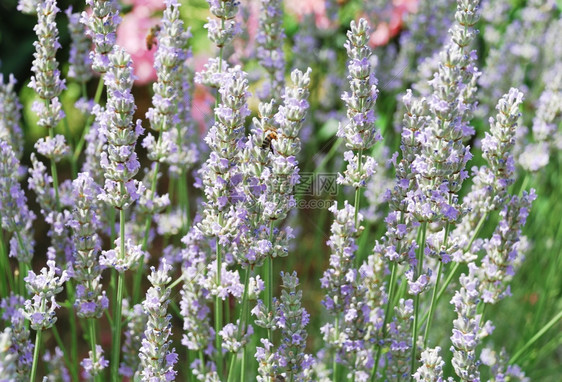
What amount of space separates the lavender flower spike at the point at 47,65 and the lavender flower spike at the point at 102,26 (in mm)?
83

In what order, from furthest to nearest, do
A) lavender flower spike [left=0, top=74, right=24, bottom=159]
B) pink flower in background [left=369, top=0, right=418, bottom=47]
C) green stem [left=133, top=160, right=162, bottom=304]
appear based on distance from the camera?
1. pink flower in background [left=369, top=0, right=418, bottom=47]
2. lavender flower spike [left=0, top=74, right=24, bottom=159]
3. green stem [left=133, top=160, right=162, bottom=304]

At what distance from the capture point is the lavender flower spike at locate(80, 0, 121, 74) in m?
1.44

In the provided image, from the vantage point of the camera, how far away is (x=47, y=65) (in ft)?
5.07

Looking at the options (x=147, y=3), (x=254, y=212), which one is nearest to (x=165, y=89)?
(x=254, y=212)

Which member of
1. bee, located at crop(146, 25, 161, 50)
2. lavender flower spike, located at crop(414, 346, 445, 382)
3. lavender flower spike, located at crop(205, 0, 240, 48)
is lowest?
lavender flower spike, located at crop(414, 346, 445, 382)

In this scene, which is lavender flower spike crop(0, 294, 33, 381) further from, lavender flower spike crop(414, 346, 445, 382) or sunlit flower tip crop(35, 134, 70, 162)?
lavender flower spike crop(414, 346, 445, 382)

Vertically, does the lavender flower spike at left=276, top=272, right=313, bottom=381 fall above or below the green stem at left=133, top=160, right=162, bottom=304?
below

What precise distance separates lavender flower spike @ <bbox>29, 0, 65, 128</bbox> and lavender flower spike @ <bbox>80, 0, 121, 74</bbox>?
0.27ft

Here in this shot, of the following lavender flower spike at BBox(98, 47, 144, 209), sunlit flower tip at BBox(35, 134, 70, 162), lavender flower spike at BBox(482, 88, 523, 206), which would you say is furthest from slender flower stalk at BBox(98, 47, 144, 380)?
lavender flower spike at BBox(482, 88, 523, 206)

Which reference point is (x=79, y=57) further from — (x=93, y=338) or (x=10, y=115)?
(x=93, y=338)

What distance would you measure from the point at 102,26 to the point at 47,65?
0.18 meters

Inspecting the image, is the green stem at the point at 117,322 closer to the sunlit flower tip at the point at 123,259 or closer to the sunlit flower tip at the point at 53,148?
the sunlit flower tip at the point at 123,259

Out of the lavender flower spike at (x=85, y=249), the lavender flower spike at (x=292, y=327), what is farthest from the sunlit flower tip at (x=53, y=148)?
the lavender flower spike at (x=292, y=327)

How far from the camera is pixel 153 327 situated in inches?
50.1
